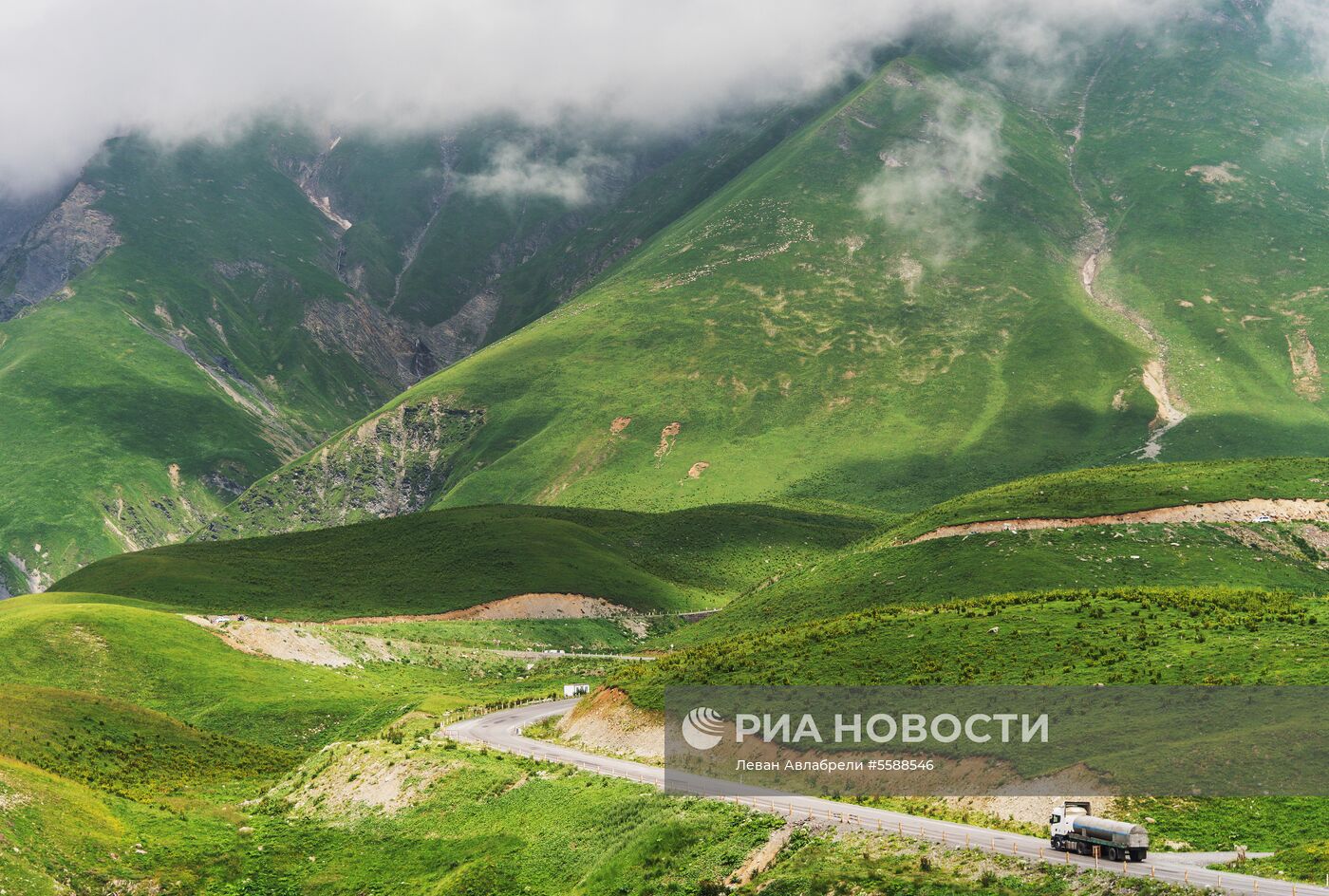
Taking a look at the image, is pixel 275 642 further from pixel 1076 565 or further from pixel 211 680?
pixel 1076 565

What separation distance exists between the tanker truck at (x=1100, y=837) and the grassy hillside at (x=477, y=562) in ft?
334

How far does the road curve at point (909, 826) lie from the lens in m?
32.6

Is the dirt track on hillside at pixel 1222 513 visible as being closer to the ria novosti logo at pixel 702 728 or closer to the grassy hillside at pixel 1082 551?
the grassy hillside at pixel 1082 551

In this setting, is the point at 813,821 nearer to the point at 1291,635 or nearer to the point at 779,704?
the point at 779,704

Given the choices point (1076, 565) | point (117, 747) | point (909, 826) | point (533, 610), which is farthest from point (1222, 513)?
point (117, 747)

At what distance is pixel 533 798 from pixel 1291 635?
112 ft

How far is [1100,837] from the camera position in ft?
118

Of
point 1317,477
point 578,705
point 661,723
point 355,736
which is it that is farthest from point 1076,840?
point 1317,477

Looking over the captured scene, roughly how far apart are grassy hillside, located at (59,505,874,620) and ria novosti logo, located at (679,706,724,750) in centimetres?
7751

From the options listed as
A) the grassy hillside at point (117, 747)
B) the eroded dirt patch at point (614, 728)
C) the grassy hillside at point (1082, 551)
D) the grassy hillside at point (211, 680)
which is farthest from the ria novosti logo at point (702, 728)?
the grassy hillside at point (1082, 551)

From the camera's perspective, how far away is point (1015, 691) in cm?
5325

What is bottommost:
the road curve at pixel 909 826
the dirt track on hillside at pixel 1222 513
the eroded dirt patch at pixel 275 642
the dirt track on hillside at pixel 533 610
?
the dirt track on hillside at pixel 533 610

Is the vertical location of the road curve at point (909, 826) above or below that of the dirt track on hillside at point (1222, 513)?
above

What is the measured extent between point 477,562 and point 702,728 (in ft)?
310
